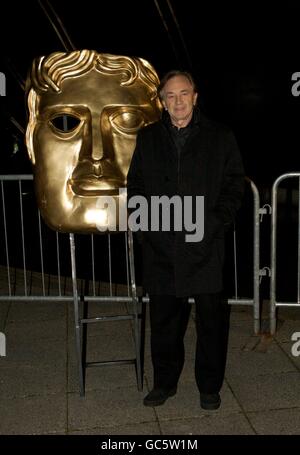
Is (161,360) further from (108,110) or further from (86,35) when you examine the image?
(86,35)

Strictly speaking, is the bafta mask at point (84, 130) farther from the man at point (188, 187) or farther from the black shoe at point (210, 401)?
the black shoe at point (210, 401)

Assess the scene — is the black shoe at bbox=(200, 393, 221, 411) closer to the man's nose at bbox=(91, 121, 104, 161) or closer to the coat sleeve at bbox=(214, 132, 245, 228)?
the coat sleeve at bbox=(214, 132, 245, 228)

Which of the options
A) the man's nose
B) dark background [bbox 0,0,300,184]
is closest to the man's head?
the man's nose

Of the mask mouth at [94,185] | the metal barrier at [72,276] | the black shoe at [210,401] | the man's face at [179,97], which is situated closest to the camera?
the man's face at [179,97]

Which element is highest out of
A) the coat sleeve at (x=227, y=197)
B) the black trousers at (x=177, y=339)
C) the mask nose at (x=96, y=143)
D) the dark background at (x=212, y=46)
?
the dark background at (x=212, y=46)

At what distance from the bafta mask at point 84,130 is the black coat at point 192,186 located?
0.14 metres

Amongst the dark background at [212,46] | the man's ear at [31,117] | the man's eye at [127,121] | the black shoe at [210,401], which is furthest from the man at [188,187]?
the dark background at [212,46]

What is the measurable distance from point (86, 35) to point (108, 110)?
16779mm

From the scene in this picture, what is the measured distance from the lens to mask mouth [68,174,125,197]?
128 inches

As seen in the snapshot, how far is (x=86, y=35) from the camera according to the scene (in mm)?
18938

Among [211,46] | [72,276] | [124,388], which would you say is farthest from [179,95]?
[211,46]

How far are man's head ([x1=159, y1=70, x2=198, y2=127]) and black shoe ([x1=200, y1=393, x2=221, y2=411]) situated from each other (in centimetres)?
167

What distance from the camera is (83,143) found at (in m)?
3.29

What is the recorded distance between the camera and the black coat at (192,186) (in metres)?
3.18
